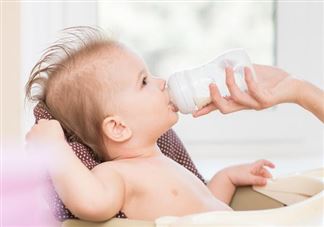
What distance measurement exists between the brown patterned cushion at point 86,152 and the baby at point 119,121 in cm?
1

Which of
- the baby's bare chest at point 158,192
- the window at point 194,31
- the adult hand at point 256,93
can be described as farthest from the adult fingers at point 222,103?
the window at point 194,31

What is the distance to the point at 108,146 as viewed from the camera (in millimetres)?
1009

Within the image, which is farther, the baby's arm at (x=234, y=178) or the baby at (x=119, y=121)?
the baby's arm at (x=234, y=178)

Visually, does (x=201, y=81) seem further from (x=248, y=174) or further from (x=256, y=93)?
(x=248, y=174)

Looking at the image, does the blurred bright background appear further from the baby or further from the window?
the baby

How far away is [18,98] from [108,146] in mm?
464

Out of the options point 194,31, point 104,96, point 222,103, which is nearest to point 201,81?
point 222,103

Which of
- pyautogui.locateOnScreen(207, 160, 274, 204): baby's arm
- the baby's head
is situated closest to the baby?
the baby's head

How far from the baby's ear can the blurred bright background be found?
0.73 meters

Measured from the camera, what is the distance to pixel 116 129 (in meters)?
0.99

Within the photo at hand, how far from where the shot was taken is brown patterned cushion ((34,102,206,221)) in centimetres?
88

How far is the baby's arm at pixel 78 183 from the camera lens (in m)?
0.82

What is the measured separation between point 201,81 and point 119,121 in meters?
0.14

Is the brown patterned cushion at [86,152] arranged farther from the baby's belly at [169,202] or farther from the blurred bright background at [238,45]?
the blurred bright background at [238,45]
